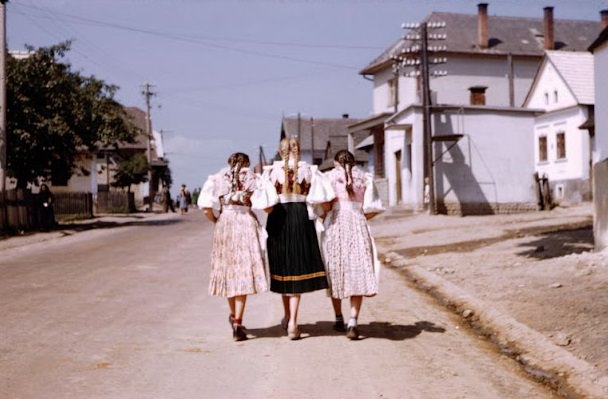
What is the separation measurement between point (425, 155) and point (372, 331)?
22457 millimetres

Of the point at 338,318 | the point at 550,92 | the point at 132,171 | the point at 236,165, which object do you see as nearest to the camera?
the point at 236,165

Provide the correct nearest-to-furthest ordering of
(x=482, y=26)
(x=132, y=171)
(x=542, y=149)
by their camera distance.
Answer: (x=542, y=149) → (x=482, y=26) → (x=132, y=171)

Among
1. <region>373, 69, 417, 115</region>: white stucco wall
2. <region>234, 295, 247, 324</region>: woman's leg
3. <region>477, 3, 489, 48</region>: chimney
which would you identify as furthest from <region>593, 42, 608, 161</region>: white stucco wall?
<region>477, 3, 489, 48</region>: chimney

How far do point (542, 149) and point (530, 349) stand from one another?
137 ft

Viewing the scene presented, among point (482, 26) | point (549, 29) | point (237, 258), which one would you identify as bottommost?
point (237, 258)

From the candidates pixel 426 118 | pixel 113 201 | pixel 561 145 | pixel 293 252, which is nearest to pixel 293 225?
pixel 293 252

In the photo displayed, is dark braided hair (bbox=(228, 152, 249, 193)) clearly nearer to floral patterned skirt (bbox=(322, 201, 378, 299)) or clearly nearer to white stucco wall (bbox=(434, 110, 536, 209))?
floral patterned skirt (bbox=(322, 201, 378, 299))

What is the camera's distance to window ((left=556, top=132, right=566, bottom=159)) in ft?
144

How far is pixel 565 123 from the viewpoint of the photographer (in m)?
43.8

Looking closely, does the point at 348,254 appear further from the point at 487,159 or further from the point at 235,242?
the point at 487,159

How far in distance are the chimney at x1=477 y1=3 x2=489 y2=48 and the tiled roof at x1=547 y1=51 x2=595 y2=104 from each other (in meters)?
6.19

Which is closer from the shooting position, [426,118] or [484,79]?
[426,118]

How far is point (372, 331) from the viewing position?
7.69 meters

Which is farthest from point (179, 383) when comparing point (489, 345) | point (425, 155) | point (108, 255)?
point (425, 155)
